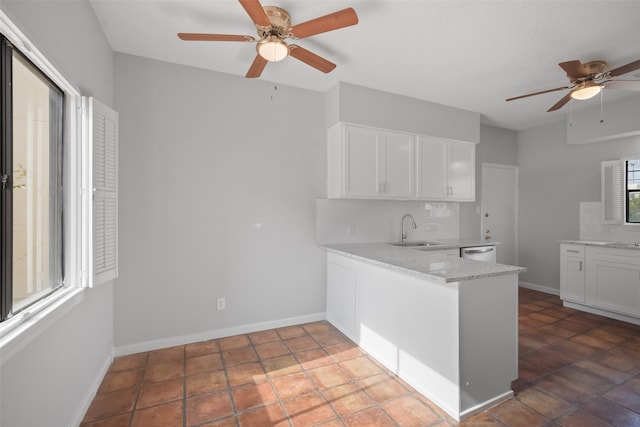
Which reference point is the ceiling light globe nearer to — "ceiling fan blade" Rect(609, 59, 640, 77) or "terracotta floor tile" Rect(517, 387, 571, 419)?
"ceiling fan blade" Rect(609, 59, 640, 77)

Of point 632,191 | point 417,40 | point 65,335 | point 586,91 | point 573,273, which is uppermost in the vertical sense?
point 417,40

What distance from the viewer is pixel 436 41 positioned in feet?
8.37

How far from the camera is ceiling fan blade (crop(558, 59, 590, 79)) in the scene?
2.48m

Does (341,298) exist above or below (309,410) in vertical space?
above

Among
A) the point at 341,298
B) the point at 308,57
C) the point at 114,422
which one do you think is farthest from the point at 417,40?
the point at 114,422

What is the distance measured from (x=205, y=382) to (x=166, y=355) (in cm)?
67

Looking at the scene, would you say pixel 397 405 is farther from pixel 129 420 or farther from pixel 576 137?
pixel 576 137

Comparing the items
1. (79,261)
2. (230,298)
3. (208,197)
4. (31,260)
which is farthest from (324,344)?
(31,260)

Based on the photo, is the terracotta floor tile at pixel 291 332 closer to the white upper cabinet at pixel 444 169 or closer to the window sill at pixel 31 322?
the window sill at pixel 31 322

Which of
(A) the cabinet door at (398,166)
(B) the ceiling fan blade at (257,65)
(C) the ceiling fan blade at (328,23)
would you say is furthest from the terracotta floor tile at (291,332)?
(C) the ceiling fan blade at (328,23)

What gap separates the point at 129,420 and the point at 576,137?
19.8 feet

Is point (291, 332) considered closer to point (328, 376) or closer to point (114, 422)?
point (328, 376)

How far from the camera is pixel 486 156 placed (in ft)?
16.5

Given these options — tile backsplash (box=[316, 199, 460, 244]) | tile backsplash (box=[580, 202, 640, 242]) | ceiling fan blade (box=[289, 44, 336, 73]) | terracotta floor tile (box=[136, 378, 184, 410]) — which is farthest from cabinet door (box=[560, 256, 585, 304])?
terracotta floor tile (box=[136, 378, 184, 410])
